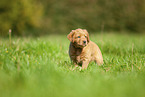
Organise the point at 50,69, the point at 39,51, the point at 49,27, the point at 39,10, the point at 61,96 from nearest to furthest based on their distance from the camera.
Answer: the point at 61,96 → the point at 50,69 → the point at 39,51 → the point at 39,10 → the point at 49,27

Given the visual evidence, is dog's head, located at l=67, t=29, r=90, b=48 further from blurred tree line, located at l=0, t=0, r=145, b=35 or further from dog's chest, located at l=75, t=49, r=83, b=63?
blurred tree line, located at l=0, t=0, r=145, b=35

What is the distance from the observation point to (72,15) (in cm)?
1920

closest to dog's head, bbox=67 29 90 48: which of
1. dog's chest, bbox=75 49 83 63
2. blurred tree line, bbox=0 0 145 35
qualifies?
dog's chest, bbox=75 49 83 63

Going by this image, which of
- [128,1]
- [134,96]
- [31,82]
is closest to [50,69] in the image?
[31,82]

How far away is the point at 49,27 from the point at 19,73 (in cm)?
1802

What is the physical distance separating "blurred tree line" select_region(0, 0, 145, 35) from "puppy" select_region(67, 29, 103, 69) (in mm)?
10081

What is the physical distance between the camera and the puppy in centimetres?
364

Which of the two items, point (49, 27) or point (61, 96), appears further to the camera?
point (49, 27)

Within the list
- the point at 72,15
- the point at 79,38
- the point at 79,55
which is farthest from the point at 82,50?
the point at 72,15

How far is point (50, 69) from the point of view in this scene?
256cm

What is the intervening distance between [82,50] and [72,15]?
15.9 meters

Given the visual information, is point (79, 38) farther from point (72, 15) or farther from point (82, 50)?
point (72, 15)

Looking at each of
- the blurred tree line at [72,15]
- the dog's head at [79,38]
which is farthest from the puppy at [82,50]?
the blurred tree line at [72,15]

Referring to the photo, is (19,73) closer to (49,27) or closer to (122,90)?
(122,90)
